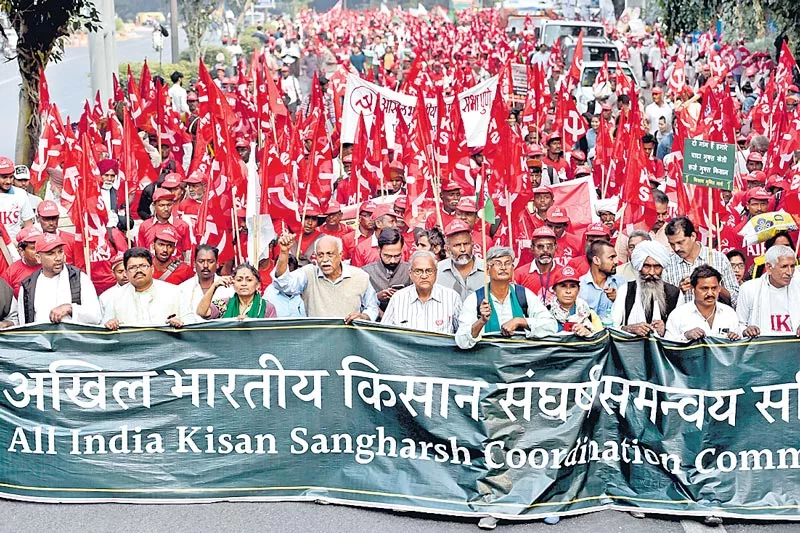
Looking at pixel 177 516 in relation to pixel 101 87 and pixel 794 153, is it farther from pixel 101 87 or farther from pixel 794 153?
pixel 101 87

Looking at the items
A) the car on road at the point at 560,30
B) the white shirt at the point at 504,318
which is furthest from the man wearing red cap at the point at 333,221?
the car on road at the point at 560,30

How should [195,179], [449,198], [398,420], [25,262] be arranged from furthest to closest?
[449,198]
[195,179]
[25,262]
[398,420]

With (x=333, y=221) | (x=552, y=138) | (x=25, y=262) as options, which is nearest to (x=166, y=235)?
(x=25, y=262)

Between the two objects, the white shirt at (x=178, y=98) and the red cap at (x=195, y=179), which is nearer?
the red cap at (x=195, y=179)

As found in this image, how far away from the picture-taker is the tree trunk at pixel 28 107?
1722cm

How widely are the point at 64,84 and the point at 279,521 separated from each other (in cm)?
4232

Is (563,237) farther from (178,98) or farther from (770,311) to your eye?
(178,98)

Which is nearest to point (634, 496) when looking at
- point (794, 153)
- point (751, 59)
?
point (794, 153)

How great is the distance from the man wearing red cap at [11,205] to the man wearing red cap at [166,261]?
2399mm

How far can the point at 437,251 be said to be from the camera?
10.3 meters

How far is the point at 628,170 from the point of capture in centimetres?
1137

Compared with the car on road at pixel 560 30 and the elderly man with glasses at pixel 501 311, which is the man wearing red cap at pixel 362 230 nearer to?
the elderly man with glasses at pixel 501 311

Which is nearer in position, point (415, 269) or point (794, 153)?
point (415, 269)

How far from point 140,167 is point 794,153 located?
664 centimetres
